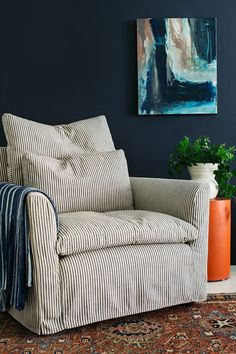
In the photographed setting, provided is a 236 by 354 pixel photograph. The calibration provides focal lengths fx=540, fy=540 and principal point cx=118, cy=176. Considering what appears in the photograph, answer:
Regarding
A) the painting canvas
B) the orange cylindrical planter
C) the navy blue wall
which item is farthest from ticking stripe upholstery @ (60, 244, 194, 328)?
the painting canvas

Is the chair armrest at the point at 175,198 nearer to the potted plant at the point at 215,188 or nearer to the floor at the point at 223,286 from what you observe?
the potted plant at the point at 215,188

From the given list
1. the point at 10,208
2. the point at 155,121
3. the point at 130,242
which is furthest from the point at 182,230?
the point at 155,121

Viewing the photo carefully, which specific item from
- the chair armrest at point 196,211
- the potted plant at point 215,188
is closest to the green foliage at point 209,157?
the potted plant at point 215,188

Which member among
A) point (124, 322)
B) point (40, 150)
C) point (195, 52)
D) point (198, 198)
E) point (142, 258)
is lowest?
point (124, 322)

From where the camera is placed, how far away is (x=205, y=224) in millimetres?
2631

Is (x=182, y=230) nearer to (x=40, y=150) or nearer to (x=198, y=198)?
(x=198, y=198)

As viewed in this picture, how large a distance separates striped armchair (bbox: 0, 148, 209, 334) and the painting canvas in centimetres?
91

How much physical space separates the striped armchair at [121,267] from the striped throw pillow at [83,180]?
0.17m

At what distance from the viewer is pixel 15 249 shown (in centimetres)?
217

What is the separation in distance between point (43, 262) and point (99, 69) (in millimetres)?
1766

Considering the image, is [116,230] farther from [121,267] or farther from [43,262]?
[43,262]

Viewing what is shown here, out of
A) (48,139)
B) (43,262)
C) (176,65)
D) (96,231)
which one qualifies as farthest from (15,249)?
(176,65)

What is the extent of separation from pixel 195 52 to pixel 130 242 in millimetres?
1680

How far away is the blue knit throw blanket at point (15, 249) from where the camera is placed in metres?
2.15
